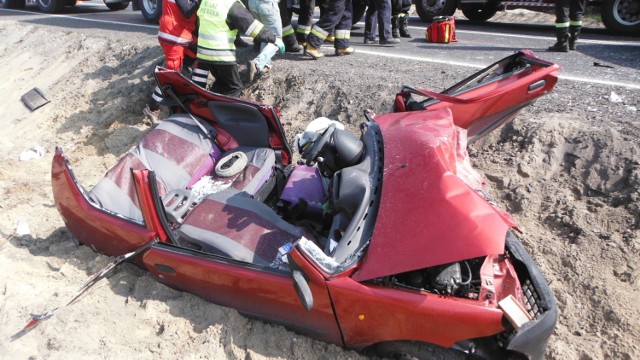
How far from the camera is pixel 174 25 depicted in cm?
555

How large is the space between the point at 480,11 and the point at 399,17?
3016mm

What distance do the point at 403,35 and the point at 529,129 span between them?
465cm

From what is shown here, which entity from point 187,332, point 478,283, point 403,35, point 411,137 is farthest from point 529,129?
point 403,35

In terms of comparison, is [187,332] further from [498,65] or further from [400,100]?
[498,65]

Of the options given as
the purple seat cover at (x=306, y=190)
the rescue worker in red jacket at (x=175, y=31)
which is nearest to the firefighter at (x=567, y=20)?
the rescue worker in red jacket at (x=175, y=31)

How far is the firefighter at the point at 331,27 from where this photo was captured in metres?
6.57

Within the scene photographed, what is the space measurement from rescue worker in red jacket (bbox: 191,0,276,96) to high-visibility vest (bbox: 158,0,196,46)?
39 centimetres

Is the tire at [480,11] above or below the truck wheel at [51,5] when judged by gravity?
below

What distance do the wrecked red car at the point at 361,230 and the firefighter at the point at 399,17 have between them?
483 cm

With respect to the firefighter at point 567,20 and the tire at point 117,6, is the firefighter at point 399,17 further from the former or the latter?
the tire at point 117,6

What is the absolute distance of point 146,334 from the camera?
2998 millimetres

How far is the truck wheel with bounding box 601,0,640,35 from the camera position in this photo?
8.01 meters

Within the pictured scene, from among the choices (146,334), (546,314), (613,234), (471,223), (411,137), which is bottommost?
(146,334)

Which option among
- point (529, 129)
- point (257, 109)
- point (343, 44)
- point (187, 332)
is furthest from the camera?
point (343, 44)
